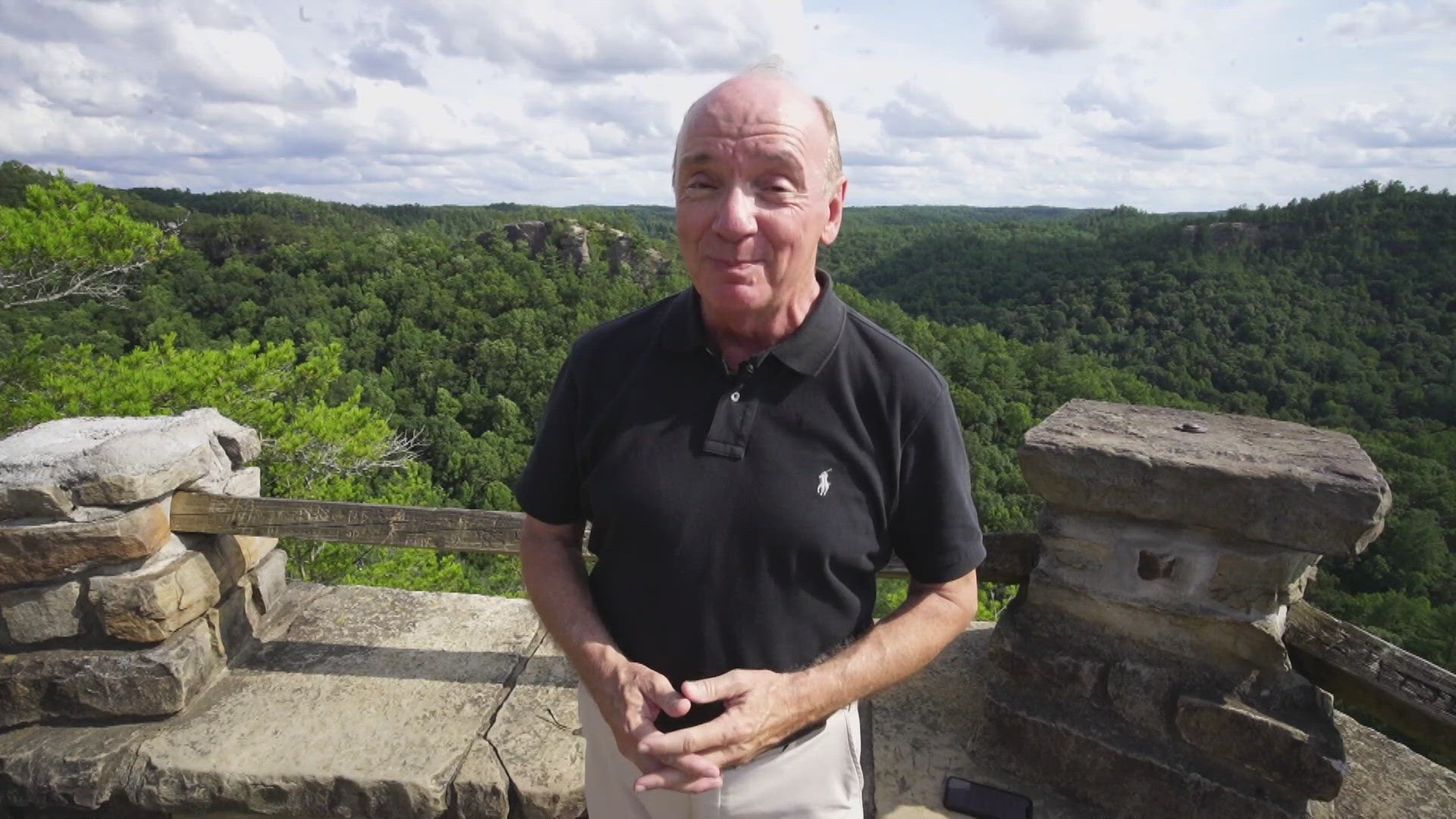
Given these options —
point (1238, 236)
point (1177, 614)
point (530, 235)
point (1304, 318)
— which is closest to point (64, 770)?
point (1177, 614)

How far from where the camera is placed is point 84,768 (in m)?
2.04

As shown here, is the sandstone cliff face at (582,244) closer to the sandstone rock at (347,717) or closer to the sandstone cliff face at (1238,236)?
the sandstone cliff face at (1238,236)

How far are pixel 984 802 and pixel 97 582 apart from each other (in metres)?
2.42

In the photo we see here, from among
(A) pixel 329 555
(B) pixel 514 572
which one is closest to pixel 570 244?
(B) pixel 514 572

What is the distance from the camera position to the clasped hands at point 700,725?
1.13 meters

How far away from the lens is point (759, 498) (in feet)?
4.04

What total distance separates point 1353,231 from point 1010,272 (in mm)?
19664

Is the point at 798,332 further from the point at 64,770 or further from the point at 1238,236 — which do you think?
the point at 1238,236

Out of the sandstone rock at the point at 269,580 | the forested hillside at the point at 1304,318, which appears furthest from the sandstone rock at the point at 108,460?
the forested hillside at the point at 1304,318

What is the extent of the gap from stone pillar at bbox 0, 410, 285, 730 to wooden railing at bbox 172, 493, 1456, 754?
15cm

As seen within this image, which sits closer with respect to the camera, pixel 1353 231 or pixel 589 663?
pixel 589 663

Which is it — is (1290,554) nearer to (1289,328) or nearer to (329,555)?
(329,555)

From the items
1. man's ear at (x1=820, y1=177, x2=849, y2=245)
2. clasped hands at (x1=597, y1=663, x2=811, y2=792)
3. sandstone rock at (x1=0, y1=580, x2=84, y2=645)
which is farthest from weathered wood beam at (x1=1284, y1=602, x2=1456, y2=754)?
sandstone rock at (x1=0, y1=580, x2=84, y2=645)

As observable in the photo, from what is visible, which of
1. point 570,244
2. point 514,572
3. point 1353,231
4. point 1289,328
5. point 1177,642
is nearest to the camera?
point 1177,642
